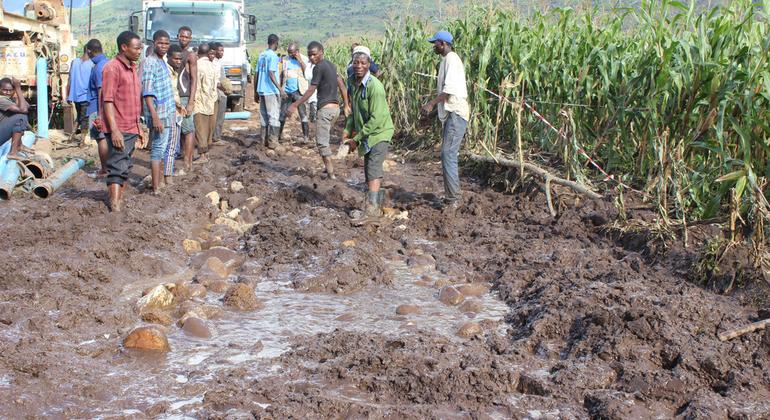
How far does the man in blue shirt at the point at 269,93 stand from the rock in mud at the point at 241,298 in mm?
6363

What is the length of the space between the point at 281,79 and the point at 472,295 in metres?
6.92

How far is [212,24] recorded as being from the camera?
48.1 ft

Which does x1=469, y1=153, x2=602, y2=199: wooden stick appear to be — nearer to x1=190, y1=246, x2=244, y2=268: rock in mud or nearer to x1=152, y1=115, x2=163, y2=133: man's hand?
x1=190, y1=246, x2=244, y2=268: rock in mud

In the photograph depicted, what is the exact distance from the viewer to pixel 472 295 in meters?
5.68

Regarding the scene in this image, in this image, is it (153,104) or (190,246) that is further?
(153,104)

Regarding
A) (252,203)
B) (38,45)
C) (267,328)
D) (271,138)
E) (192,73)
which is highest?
(38,45)

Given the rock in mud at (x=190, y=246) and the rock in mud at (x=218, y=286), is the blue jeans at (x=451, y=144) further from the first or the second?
the rock in mud at (x=218, y=286)

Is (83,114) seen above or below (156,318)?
above

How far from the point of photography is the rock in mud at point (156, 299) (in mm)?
4996

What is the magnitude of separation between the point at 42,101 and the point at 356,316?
7.89 meters

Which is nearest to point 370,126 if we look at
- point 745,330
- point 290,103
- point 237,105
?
point 745,330

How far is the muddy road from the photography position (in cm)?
374

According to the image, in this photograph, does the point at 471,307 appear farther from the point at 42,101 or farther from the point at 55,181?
the point at 42,101

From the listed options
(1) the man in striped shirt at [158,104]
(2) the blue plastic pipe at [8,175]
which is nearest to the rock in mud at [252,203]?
(1) the man in striped shirt at [158,104]
